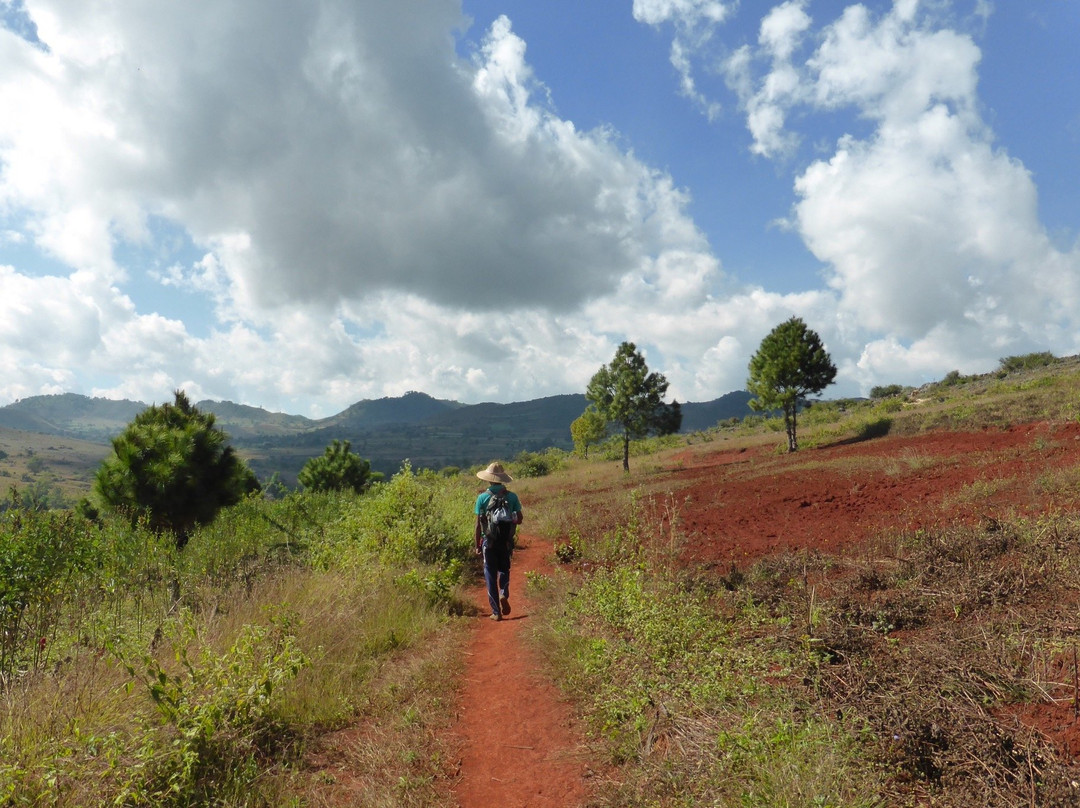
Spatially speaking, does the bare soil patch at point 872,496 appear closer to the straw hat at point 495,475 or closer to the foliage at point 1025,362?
the straw hat at point 495,475

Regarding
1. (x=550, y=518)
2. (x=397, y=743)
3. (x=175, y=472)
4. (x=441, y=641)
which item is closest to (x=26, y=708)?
(x=397, y=743)

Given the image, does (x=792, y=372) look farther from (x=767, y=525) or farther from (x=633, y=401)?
(x=767, y=525)

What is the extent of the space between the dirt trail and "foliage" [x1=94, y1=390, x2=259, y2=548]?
817cm

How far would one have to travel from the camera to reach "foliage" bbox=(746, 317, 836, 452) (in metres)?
33.2

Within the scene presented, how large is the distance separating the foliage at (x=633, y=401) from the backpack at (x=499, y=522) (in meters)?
26.3

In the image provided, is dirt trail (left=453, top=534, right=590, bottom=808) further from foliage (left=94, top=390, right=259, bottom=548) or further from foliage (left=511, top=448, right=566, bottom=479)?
foliage (left=511, top=448, right=566, bottom=479)

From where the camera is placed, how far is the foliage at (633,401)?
111 feet

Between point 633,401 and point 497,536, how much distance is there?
26.9m

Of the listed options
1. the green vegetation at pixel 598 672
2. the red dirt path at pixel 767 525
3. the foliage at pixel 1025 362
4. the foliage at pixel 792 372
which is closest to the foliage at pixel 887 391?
the foliage at pixel 1025 362

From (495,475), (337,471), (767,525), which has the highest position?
(495,475)

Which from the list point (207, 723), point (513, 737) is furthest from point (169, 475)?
point (513, 737)

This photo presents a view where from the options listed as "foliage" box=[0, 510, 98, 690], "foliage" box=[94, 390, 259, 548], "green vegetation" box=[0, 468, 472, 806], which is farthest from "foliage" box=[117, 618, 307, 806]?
"foliage" box=[94, 390, 259, 548]

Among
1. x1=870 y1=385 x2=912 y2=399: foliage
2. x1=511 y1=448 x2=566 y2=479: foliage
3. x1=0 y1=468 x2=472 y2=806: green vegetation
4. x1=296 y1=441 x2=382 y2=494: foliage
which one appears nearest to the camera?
x1=0 y1=468 x2=472 y2=806: green vegetation

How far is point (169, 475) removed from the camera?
444 inches
